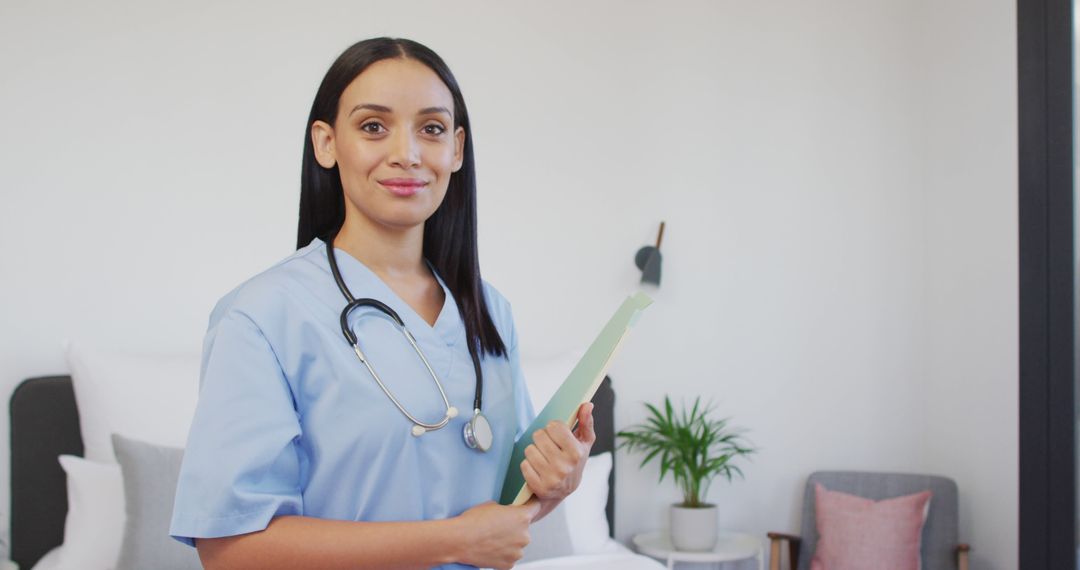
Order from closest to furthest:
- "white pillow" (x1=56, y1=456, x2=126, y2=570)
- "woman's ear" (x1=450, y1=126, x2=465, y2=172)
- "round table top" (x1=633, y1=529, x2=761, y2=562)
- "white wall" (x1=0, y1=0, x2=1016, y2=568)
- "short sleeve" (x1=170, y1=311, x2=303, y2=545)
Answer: "short sleeve" (x1=170, y1=311, x2=303, y2=545) < "woman's ear" (x1=450, y1=126, x2=465, y2=172) < "white pillow" (x1=56, y1=456, x2=126, y2=570) < "white wall" (x1=0, y1=0, x2=1016, y2=568) < "round table top" (x1=633, y1=529, x2=761, y2=562)

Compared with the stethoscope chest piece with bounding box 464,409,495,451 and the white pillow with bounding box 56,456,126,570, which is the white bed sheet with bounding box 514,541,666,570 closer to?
the white pillow with bounding box 56,456,126,570

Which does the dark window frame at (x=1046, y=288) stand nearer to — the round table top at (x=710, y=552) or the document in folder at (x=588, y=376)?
the round table top at (x=710, y=552)

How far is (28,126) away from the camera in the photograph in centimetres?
286

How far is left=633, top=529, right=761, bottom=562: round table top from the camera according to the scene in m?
3.10

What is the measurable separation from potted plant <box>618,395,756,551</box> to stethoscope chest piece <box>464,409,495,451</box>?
6.84 ft

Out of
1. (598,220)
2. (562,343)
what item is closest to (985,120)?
(598,220)

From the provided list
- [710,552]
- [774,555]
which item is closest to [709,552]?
[710,552]

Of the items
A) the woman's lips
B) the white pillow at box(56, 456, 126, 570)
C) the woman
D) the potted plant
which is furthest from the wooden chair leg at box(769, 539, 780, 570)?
the woman's lips

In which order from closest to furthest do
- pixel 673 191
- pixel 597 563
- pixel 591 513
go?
pixel 597 563 < pixel 591 513 < pixel 673 191

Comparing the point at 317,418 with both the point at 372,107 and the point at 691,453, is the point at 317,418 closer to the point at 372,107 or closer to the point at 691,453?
the point at 372,107

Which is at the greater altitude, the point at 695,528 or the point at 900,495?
the point at 900,495

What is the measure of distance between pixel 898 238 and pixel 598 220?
1.08 meters

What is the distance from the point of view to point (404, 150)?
43.6 inches

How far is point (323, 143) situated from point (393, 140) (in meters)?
0.11
